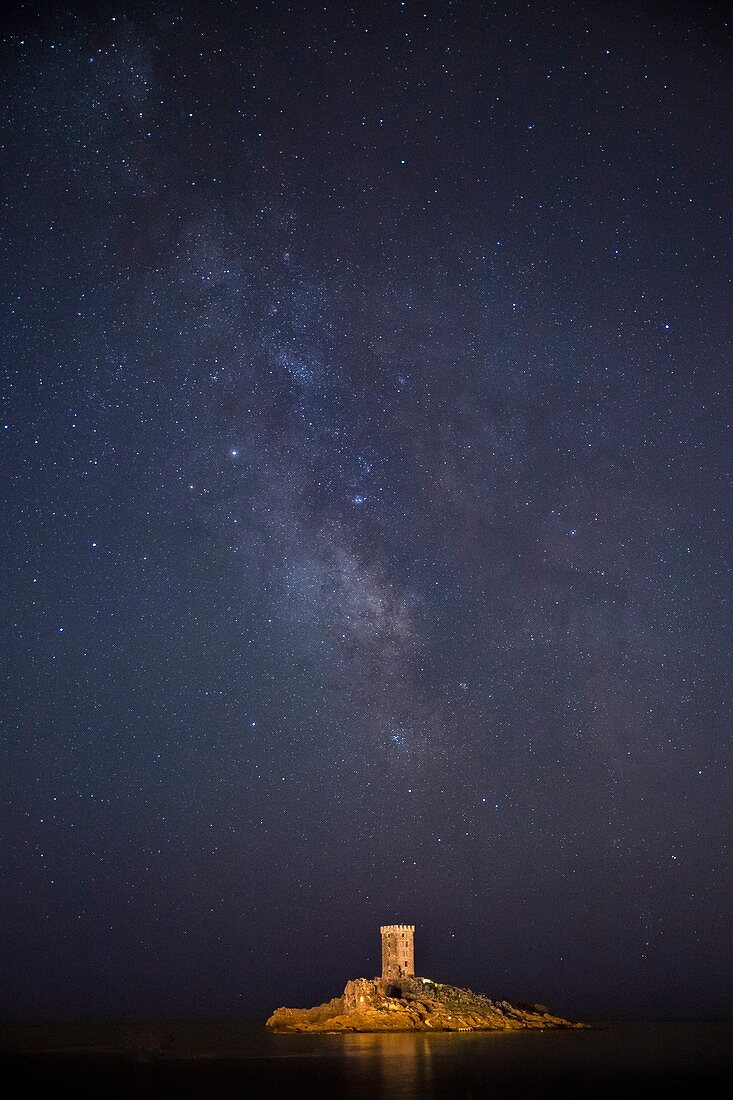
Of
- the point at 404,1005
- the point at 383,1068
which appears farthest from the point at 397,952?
the point at 383,1068

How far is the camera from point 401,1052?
68.4 m

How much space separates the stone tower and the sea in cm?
558

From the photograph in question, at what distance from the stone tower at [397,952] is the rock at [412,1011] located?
76 centimetres

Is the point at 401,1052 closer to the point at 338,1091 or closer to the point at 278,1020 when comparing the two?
the point at 338,1091

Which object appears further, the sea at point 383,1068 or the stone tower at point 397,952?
the stone tower at point 397,952

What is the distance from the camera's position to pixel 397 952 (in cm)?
8956

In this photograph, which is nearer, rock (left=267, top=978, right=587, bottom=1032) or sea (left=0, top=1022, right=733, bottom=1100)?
sea (left=0, top=1022, right=733, bottom=1100)

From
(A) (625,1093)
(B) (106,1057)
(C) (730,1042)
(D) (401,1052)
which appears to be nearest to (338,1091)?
(A) (625,1093)

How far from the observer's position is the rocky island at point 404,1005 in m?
86.8

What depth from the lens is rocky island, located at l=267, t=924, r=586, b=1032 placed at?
86.8 metres

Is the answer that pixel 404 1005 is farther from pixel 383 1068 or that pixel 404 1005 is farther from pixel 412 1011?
pixel 383 1068

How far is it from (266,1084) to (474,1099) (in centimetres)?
1313

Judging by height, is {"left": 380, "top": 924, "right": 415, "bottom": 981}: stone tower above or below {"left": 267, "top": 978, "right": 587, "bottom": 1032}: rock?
above

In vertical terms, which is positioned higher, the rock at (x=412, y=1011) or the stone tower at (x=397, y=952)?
the stone tower at (x=397, y=952)
